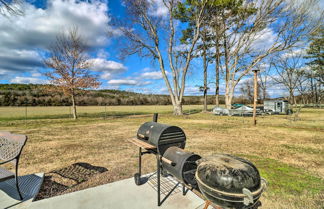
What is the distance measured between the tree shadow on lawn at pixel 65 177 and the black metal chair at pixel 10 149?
50 cm

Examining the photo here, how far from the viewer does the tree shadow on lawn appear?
2961 millimetres

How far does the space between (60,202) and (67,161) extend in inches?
91.4

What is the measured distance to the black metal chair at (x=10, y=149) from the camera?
2.43 metres

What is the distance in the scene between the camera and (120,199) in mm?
2576

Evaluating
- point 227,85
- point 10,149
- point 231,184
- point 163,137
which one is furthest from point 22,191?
→ point 227,85

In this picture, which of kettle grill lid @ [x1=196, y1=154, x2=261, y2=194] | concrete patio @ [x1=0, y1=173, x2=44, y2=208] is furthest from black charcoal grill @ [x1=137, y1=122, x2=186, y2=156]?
concrete patio @ [x1=0, y1=173, x2=44, y2=208]

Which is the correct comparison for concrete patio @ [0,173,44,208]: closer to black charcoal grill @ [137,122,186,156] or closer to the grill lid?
black charcoal grill @ [137,122,186,156]

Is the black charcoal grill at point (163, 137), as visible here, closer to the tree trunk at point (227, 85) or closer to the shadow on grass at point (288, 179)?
the shadow on grass at point (288, 179)

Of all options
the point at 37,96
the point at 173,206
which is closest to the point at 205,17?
the point at 173,206

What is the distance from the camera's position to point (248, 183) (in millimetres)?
1397

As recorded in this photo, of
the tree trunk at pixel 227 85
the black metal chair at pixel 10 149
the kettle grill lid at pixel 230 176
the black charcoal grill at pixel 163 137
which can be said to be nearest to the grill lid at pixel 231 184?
the kettle grill lid at pixel 230 176

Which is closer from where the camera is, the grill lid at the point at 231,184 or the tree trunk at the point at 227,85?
the grill lid at the point at 231,184

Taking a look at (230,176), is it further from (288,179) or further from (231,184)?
(288,179)

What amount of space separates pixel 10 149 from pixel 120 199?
1985mm
